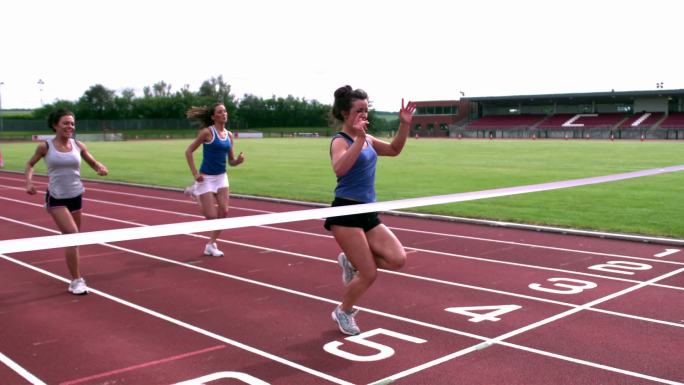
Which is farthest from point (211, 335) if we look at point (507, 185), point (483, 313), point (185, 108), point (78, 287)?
point (185, 108)

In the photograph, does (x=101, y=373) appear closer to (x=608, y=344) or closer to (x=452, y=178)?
(x=608, y=344)

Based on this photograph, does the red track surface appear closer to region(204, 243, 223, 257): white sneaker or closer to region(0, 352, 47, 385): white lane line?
region(0, 352, 47, 385): white lane line

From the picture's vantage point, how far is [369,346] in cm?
561

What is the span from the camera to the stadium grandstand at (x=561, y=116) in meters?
75.6

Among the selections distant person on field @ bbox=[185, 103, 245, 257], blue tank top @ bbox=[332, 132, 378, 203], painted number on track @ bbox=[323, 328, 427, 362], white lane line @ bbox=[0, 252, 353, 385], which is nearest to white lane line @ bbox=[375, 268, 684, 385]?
painted number on track @ bbox=[323, 328, 427, 362]

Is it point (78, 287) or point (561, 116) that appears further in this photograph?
point (561, 116)

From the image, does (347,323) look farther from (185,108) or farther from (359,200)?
(185,108)

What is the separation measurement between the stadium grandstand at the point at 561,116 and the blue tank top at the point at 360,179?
2851 inches

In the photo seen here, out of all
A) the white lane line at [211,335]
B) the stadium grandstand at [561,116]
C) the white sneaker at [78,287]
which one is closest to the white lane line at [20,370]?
the white lane line at [211,335]

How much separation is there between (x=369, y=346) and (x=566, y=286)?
3.16m

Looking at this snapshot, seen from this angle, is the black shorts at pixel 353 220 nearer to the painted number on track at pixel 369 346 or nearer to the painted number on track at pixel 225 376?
the painted number on track at pixel 369 346

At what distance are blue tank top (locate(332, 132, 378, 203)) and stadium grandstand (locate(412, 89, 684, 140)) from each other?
238 feet

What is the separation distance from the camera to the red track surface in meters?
5.12

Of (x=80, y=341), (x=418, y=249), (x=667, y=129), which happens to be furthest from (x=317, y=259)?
(x=667, y=129)
